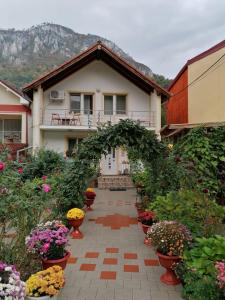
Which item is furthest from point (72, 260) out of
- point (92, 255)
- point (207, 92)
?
point (207, 92)

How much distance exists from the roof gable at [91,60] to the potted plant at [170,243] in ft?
41.9

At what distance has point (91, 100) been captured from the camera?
1788 centimetres

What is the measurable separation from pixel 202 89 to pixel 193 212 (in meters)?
11.2

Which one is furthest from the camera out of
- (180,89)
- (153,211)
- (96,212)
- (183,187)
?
(180,89)

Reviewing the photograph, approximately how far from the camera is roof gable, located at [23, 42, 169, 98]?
16.0 m

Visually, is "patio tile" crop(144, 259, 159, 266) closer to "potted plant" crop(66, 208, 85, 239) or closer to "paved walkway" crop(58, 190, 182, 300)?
"paved walkway" crop(58, 190, 182, 300)

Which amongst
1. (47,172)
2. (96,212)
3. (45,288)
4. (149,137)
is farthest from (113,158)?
(45,288)

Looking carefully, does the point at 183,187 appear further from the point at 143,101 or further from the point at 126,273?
the point at 143,101

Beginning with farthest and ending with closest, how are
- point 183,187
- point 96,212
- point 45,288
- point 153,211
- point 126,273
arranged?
point 96,212, point 183,187, point 153,211, point 126,273, point 45,288

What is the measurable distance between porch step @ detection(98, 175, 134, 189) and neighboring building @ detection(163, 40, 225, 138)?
3.94 m

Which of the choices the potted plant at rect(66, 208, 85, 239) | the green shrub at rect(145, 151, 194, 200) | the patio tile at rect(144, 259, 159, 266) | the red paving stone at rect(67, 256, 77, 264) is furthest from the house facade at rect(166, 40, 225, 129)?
the red paving stone at rect(67, 256, 77, 264)

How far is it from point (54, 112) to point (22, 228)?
13.2 metres

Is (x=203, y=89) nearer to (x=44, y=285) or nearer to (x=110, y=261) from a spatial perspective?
(x=110, y=261)

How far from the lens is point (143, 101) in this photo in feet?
58.7
